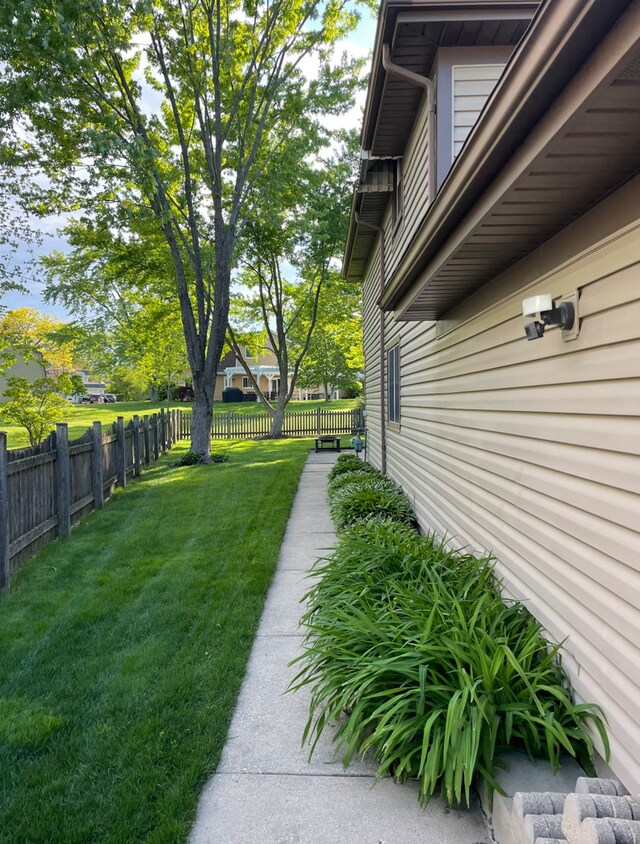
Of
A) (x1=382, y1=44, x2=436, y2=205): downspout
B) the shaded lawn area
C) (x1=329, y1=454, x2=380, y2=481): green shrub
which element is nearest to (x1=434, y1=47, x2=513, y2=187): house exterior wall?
(x1=382, y1=44, x2=436, y2=205): downspout

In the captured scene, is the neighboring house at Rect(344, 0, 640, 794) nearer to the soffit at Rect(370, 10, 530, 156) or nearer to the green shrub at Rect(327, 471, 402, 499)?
the soffit at Rect(370, 10, 530, 156)

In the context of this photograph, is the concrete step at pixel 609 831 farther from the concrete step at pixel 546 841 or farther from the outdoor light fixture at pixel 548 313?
the outdoor light fixture at pixel 548 313

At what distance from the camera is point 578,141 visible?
1.70 metres

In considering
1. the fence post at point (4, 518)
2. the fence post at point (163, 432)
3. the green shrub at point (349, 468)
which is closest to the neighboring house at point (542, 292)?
the fence post at point (4, 518)

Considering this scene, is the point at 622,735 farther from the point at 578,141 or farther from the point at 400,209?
the point at 400,209

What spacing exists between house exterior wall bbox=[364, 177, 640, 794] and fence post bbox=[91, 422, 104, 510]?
18.2ft

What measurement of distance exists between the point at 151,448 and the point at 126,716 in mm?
11311

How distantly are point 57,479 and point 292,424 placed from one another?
54.0 ft

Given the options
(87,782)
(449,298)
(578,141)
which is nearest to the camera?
(578,141)

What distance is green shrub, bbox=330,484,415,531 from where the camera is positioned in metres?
6.02

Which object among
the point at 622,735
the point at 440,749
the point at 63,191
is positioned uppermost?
the point at 63,191

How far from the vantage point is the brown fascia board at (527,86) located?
1.31 metres

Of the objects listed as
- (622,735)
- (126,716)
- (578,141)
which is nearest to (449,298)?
(578,141)

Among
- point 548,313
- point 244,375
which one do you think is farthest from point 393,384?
point 244,375
